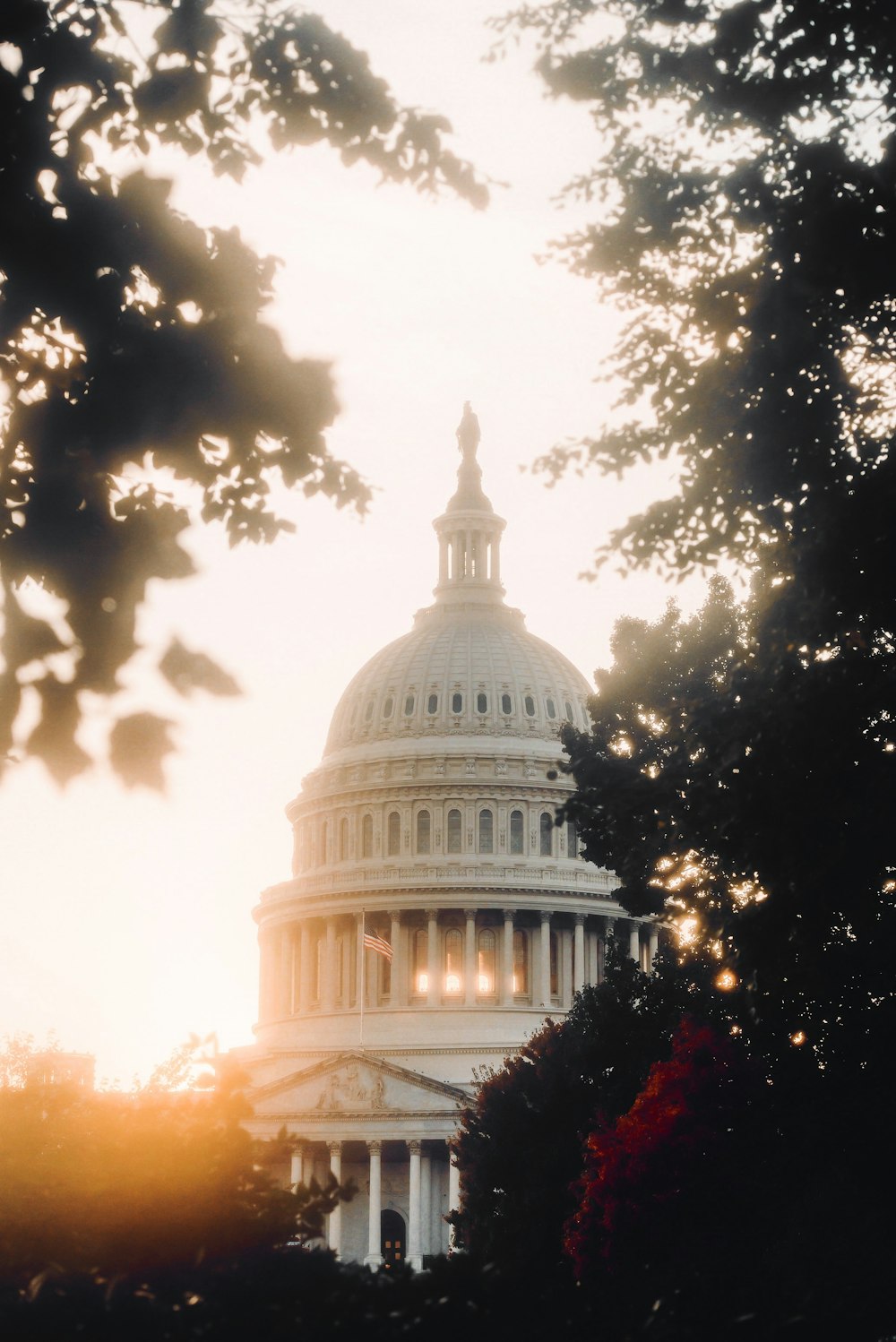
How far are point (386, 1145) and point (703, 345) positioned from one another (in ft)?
235

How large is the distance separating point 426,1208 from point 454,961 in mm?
18484

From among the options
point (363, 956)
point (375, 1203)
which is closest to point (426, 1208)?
point (375, 1203)

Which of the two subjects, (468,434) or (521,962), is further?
(468,434)

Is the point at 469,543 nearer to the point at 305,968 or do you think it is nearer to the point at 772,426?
the point at 305,968

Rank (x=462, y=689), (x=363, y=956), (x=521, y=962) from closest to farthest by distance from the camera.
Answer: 1. (x=363, y=956)
2. (x=521, y=962)
3. (x=462, y=689)

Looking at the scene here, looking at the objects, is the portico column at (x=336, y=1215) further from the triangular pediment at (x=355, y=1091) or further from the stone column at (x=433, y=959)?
the stone column at (x=433, y=959)

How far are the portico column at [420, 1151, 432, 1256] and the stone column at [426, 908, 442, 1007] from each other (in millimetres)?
13656

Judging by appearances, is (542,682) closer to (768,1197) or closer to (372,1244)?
(372,1244)

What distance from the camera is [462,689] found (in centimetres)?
10794

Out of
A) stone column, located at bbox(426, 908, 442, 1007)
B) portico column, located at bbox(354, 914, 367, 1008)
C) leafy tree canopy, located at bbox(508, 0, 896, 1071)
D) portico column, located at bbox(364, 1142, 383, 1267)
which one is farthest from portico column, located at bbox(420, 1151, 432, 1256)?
leafy tree canopy, located at bbox(508, 0, 896, 1071)

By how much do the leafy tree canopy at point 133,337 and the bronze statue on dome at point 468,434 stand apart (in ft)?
374

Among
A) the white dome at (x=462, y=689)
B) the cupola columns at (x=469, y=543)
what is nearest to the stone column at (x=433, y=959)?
the white dome at (x=462, y=689)

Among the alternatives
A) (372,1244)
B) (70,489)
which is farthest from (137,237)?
(372,1244)

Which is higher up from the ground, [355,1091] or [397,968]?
[397,968]
